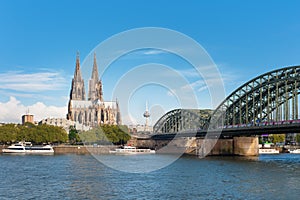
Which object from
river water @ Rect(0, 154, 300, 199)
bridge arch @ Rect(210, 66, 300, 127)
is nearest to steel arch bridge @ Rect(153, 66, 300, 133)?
bridge arch @ Rect(210, 66, 300, 127)

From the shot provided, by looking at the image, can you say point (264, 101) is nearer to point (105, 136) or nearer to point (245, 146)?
point (245, 146)

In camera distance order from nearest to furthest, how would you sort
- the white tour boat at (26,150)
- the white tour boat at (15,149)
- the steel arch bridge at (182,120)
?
the white tour boat at (26,150)
the white tour boat at (15,149)
the steel arch bridge at (182,120)

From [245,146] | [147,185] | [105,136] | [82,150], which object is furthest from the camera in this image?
[105,136]

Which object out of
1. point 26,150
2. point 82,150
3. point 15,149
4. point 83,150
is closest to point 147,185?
point 26,150

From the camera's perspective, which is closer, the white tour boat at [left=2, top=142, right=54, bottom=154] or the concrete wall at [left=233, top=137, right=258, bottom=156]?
the concrete wall at [left=233, top=137, right=258, bottom=156]

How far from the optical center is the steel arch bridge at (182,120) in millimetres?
158750

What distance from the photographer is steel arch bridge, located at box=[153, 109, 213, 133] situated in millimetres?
158750

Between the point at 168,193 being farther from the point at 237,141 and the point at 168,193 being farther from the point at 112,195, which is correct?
the point at 237,141

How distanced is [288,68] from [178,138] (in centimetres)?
5519

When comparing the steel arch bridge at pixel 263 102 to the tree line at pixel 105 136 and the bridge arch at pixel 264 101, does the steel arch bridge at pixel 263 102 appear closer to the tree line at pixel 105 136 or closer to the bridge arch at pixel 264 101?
the bridge arch at pixel 264 101

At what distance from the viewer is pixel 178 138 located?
14912 centimetres

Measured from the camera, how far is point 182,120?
170 meters

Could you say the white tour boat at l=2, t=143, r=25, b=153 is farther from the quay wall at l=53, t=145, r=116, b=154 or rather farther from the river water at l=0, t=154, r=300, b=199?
the river water at l=0, t=154, r=300, b=199

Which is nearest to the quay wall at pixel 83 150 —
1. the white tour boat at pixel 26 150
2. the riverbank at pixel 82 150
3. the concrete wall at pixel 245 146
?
the riverbank at pixel 82 150
